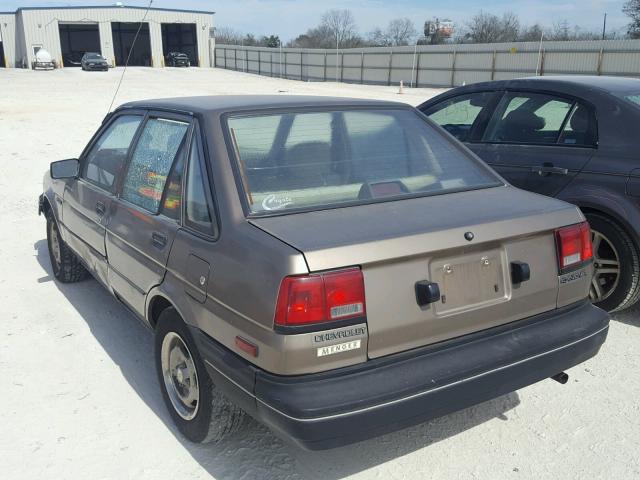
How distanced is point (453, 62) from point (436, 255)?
3663cm

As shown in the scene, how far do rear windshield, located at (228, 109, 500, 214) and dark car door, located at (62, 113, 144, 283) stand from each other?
108 cm

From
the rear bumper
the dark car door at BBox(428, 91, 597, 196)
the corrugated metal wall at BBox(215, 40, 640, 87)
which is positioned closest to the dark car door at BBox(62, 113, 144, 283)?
the rear bumper

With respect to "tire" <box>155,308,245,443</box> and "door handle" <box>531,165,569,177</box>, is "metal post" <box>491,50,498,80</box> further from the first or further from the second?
"tire" <box>155,308,245,443</box>

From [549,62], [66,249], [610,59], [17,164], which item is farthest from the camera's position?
[549,62]

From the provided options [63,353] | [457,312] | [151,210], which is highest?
[151,210]

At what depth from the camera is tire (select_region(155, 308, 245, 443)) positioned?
2721 millimetres

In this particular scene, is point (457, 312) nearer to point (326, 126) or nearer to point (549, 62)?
point (326, 126)

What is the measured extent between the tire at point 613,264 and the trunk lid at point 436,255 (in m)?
1.48

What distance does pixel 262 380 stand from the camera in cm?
225

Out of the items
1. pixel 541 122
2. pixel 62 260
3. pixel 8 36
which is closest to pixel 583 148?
pixel 541 122

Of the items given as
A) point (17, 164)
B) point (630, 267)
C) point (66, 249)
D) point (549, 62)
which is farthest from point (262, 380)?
point (549, 62)

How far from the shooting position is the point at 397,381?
228 centimetres

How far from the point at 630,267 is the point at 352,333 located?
2662 millimetres

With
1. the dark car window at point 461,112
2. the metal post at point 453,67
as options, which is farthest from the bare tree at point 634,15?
the dark car window at point 461,112
